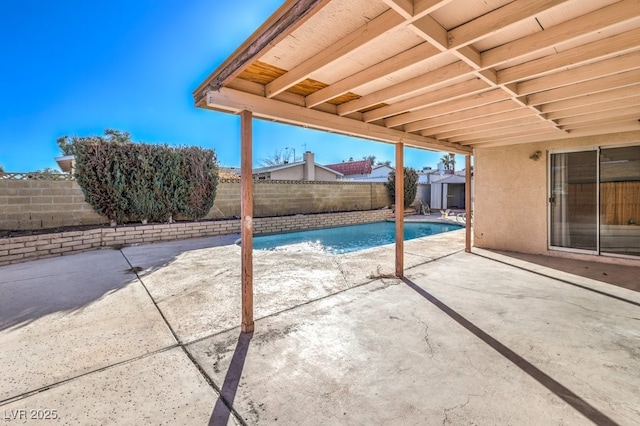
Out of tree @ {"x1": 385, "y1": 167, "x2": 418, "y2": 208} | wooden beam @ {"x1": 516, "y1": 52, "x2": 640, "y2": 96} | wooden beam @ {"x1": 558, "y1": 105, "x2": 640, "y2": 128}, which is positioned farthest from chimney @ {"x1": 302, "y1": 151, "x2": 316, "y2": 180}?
wooden beam @ {"x1": 516, "y1": 52, "x2": 640, "y2": 96}

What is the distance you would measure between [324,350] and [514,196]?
647cm

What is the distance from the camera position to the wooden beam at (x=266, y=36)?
1786mm

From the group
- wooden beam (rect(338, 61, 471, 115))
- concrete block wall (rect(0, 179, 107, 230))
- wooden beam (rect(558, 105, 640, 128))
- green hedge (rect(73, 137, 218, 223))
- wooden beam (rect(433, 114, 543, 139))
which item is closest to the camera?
wooden beam (rect(338, 61, 471, 115))

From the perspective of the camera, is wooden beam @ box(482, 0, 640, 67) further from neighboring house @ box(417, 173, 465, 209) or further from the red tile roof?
the red tile roof

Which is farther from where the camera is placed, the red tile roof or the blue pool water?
the red tile roof

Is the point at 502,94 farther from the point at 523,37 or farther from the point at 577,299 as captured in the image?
the point at 577,299

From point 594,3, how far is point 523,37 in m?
0.45

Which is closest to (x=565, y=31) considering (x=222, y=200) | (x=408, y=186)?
(x=222, y=200)

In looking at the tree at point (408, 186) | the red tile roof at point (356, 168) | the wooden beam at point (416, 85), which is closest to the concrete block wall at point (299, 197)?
the tree at point (408, 186)

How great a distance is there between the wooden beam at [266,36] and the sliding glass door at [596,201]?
6946 millimetres

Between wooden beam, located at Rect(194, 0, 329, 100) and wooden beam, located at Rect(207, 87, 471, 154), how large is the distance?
0.16 meters

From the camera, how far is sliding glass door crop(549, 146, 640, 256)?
5555mm

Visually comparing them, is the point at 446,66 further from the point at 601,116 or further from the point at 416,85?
the point at 601,116

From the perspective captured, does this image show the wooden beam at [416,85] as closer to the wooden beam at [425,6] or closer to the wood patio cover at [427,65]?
the wood patio cover at [427,65]
